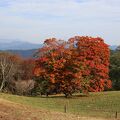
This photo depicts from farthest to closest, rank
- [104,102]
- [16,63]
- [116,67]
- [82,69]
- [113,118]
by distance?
[16,63]
[116,67]
[82,69]
[104,102]
[113,118]

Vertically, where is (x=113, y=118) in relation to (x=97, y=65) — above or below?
below

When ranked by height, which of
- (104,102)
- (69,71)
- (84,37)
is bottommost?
(104,102)

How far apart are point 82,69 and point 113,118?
23.0m

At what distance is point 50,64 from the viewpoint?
52.6 metres

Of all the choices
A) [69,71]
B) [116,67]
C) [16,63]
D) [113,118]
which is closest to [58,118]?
[113,118]

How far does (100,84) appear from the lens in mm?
53281

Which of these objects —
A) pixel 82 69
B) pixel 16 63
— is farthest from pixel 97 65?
pixel 16 63

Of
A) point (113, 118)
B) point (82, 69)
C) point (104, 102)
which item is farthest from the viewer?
point (82, 69)

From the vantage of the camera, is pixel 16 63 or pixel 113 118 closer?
pixel 113 118

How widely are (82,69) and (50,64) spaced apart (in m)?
4.50

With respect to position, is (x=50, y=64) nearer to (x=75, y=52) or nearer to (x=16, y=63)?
(x=75, y=52)

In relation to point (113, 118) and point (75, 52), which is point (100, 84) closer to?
point (75, 52)

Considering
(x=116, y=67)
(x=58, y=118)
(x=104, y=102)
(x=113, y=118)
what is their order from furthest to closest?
(x=116, y=67)
(x=104, y=102)
(x=113, y=118)
(x=58, y=118)

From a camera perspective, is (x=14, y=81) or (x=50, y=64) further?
(x=14, y=81)
